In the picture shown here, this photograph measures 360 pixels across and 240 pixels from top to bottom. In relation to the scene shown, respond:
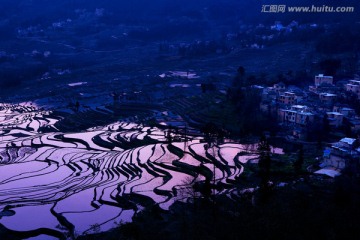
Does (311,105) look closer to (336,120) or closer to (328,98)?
(328,98)

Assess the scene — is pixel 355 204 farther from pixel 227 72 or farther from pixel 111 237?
pixel 227 72

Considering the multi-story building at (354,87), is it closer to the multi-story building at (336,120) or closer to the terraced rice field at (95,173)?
the multi-story building at (336,120)

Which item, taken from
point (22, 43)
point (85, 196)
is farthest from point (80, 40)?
point (85, 196)

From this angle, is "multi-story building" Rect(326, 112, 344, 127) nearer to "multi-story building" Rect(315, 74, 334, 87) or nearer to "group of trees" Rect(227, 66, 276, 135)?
"group of trees" Rect(227, 66, 276, 135)

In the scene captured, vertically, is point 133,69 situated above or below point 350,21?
below

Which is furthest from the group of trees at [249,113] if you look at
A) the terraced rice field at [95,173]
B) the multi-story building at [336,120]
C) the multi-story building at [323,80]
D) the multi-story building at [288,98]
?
the multi-story building at [323,80]

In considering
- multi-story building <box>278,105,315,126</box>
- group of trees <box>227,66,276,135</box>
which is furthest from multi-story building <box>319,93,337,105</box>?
group of trees <box>227,66,276,135</box>
